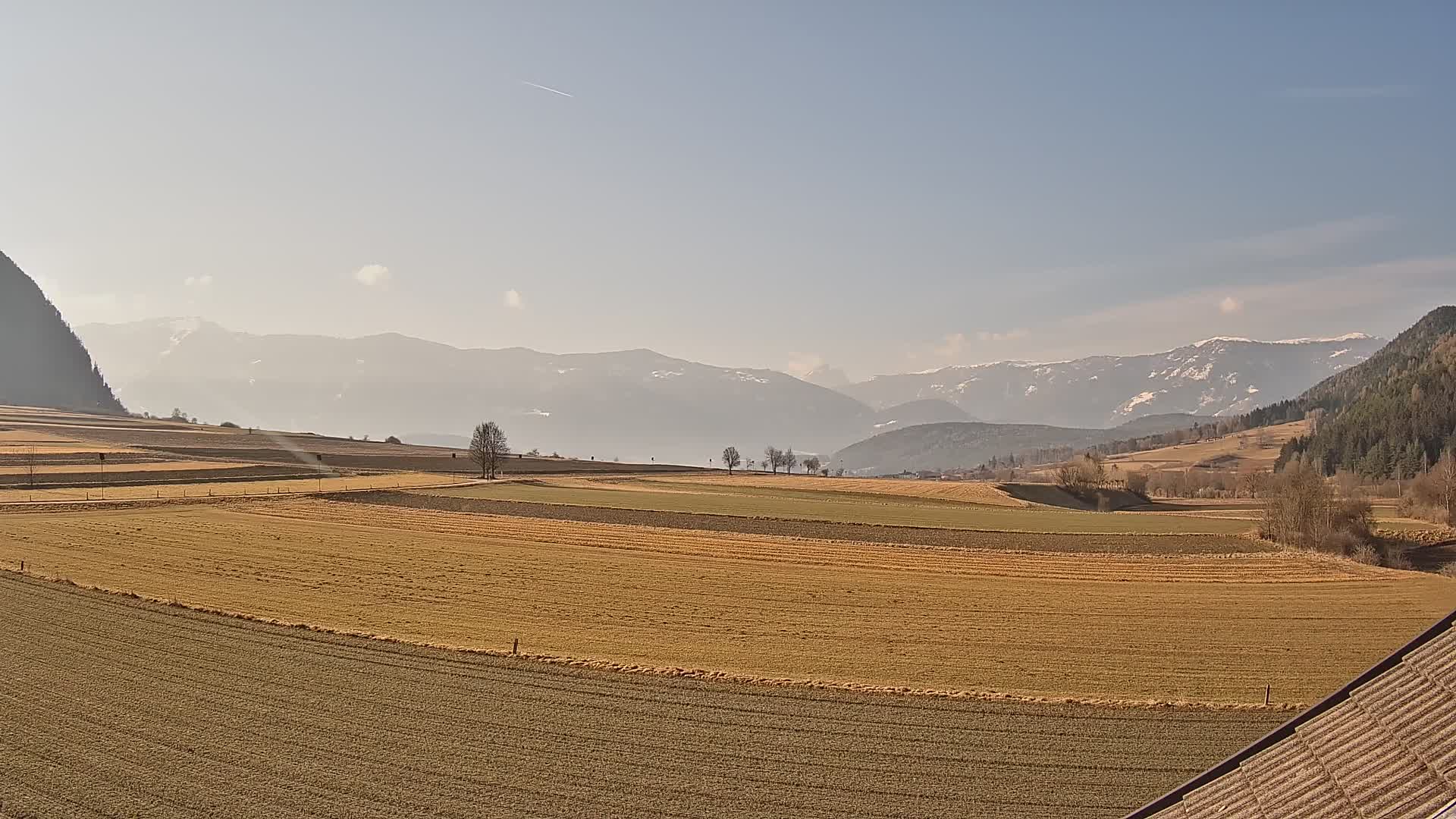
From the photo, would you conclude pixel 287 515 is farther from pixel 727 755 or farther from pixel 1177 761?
pixel 1177 761

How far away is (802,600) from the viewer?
127ft

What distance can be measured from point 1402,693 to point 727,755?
535 inches

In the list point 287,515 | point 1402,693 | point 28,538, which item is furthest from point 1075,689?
point 287,515

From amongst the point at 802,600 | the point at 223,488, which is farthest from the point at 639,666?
the point at 223,488

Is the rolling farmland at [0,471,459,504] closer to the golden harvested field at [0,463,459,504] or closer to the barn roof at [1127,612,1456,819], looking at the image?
the golden harvested field at [0,463,459,504]

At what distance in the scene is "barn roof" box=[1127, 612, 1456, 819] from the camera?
810 centimetres

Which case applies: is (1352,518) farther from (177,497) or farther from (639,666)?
(177,497)

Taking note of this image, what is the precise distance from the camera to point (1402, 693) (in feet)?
30.2

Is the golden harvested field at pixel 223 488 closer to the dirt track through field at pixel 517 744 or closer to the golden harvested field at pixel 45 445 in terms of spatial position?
the golden harvested field at pixel 45 445

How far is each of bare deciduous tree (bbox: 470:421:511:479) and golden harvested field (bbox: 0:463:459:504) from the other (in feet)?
23.8

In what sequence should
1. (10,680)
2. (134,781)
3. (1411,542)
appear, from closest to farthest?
1. (134,781)
2. (10,680)
3. (1411,542)

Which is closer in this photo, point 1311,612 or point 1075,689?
point 1075,689

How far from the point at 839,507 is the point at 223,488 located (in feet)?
210

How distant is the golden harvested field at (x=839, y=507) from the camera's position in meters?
76.2
